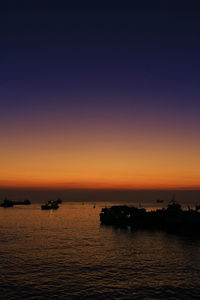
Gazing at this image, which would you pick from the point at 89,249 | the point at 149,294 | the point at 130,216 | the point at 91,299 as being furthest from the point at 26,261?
the point at 130,216

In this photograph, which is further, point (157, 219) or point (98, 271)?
point (157, 219)

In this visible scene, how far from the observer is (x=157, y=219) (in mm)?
121562

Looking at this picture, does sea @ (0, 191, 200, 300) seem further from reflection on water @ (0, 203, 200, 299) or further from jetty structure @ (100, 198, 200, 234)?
jetty structure @ (100, 198, 200, 234)

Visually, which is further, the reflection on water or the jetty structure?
the jetty structure

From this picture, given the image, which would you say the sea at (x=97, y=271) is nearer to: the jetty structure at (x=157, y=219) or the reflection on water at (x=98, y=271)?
the reflection on water at (x=98, y=271)

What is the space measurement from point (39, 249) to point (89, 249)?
12274 mm

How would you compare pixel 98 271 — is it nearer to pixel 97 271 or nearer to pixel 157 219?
pixel 97 271

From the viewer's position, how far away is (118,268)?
149ft

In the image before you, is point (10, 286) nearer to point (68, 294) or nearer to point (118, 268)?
point (68, 294)

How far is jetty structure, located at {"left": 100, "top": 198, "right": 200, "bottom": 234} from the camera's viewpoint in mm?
106875

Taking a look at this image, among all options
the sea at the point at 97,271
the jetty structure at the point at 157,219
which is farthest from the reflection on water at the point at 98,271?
the jetty structure at the point at 157,219

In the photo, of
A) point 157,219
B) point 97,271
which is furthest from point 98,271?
point 157,219

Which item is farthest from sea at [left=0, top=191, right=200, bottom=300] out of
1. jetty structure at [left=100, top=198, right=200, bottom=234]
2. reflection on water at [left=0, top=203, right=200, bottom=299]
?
jetty structure at [left=100, top=198, right=200, bottom=234]

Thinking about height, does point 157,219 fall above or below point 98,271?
below
